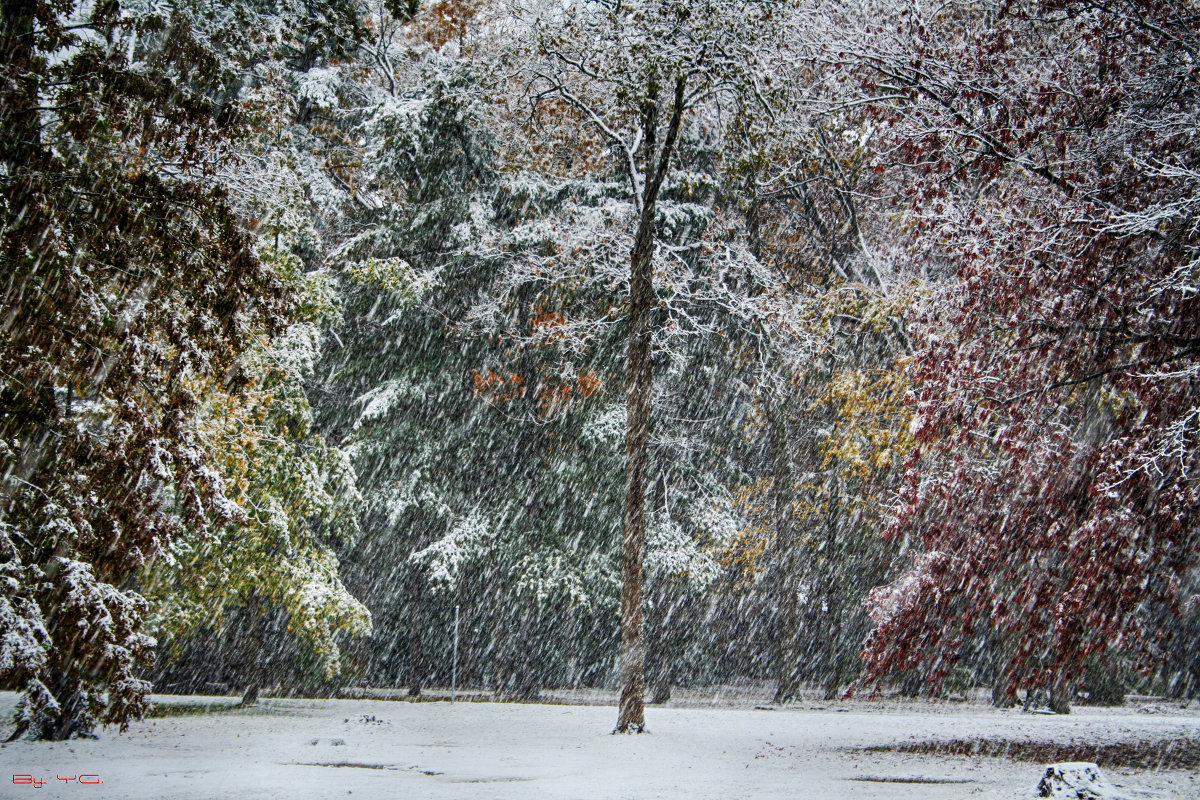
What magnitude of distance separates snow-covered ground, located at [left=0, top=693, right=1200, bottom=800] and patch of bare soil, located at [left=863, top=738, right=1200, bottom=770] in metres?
0.49

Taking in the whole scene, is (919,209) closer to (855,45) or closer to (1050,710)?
(855,45)

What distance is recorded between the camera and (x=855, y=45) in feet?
29.2

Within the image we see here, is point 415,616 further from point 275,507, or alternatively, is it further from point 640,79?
point 640,79

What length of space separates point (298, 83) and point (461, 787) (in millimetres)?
13642

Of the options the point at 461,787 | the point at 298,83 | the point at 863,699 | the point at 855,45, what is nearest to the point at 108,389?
the point at 461,787

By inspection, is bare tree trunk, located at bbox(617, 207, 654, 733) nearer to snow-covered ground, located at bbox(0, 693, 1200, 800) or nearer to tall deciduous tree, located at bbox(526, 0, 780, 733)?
tall deciduous tree, located at bbox(526, 0, 780, 733)

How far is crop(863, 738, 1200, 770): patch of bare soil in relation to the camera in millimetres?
10219

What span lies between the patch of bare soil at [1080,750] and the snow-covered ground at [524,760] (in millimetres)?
491

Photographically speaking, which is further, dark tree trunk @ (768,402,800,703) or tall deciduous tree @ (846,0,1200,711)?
dark tree trunk @ (768,402,800,703)

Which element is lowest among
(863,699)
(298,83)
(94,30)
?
(863,699)

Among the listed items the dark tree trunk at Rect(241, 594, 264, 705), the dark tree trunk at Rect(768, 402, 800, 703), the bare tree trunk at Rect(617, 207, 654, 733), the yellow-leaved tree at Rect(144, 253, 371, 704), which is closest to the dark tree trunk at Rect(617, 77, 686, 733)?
the bare tree trunk at Rect(617, 207, 654, 733)

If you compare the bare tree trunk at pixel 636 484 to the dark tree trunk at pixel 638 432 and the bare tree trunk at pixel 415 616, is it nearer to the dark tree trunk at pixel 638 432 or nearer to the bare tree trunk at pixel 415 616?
the dark tree trunk at pixel 638 432

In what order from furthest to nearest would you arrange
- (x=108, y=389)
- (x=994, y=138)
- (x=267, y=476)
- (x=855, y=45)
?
(x=267, y=476)
(x=855, y=45)
(x=994, y=138)
(x=108, y=389)

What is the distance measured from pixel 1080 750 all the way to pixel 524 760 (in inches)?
267
